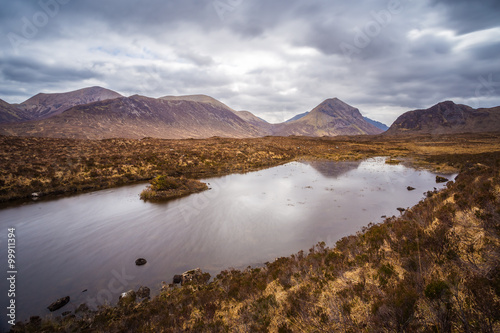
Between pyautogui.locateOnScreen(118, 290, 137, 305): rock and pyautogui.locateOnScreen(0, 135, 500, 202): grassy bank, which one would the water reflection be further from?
pyautogui.locateOnScreen(118, 290, 137, 305): rock

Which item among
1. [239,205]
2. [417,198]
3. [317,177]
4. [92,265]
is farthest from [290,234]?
[317,177]

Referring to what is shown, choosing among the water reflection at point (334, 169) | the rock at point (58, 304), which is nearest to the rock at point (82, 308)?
the rock at point (58, 304)

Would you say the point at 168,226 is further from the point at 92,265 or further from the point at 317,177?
the point at 317,177

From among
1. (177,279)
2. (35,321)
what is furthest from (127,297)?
(35,321)

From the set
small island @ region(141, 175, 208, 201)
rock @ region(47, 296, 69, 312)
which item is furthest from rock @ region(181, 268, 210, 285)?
small island @ region(141, 175, 208, 201)

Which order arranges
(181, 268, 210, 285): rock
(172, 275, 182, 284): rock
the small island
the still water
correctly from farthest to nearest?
the small island < the still water < (172, 275, 182, 284): rock < (181, 268, 210, 285): rock
